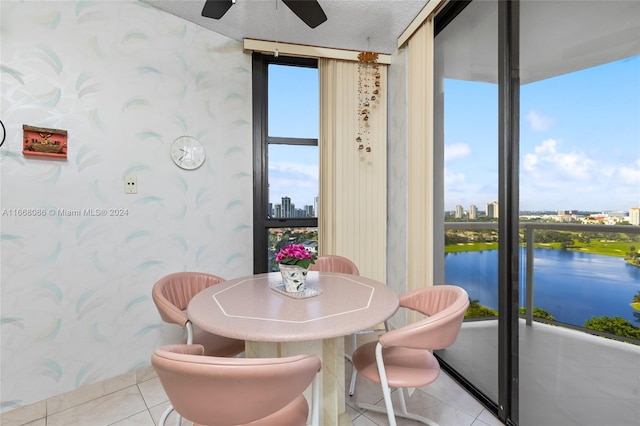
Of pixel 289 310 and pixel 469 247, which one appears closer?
pixel 289 310

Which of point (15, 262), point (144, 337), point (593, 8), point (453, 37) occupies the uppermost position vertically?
point (453, 37)

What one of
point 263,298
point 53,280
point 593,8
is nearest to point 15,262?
point 53,280

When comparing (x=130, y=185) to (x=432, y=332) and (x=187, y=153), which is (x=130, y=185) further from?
(x=432, y=332)

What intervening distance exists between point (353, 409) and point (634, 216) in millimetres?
1730

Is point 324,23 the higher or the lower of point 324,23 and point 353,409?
the higher

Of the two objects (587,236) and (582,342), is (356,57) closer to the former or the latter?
(587,236)

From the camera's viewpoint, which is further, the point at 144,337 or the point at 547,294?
the point at 144,337

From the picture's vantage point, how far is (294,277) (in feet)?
5.18

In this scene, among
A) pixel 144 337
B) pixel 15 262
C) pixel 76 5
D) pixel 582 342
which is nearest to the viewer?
pixel 582 342

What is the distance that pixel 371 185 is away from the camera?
3.00 meters

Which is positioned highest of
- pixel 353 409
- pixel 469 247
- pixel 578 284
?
pixel 469 247

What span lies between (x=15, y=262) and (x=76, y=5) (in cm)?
165

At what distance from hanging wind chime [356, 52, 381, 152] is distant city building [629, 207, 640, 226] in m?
1.96

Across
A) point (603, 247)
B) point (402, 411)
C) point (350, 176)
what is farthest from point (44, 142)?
point (603, 247)
